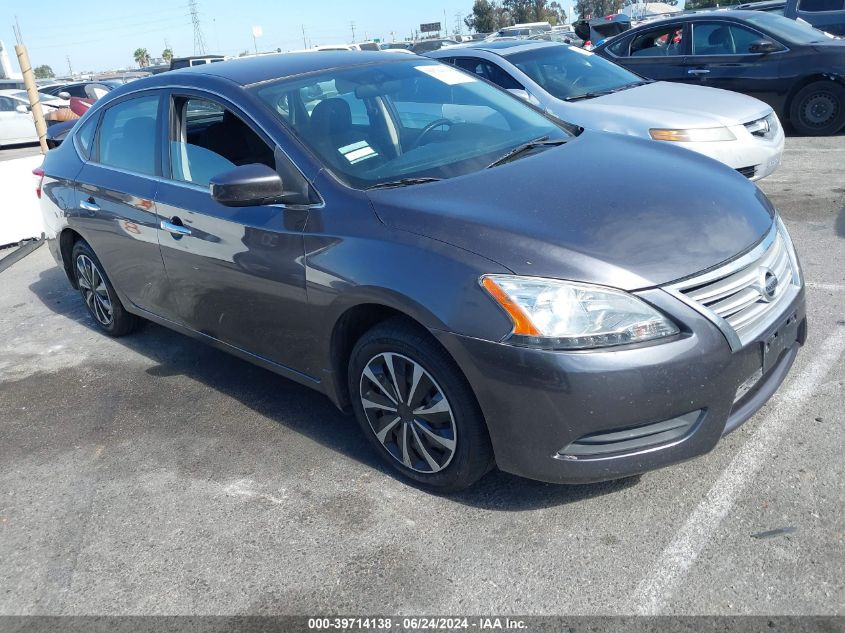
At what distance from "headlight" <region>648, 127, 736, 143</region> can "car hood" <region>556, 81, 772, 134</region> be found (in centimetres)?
5

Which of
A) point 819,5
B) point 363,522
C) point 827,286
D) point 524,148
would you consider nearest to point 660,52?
point 819,5

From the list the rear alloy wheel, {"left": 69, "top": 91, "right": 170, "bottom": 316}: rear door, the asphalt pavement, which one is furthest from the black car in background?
{"left": 69, "top": 91, "right": 170, "bottom": 316}: rear door

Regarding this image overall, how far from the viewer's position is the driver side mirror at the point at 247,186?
3.14 m

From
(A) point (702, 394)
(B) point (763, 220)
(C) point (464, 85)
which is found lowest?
(A) point (702, 394)

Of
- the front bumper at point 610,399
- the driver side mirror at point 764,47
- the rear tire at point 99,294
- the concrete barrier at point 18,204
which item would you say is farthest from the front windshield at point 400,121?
the driver side mirror at point 764,47

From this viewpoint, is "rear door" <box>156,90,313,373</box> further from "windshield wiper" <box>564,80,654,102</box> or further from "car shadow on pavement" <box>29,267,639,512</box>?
"windshield wiper" <box>564,80,654,102</box>

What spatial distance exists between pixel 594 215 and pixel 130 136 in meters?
2.85

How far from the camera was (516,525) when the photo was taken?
2.89 metres

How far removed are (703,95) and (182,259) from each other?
18.1 feet

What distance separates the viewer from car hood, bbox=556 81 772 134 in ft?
21.7

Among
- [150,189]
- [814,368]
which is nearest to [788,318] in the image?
[814,368]

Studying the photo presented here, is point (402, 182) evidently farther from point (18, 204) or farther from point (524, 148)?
point (18, 204)

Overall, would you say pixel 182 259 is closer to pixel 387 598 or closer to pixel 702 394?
pixel 387 598

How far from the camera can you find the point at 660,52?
10.2 m
